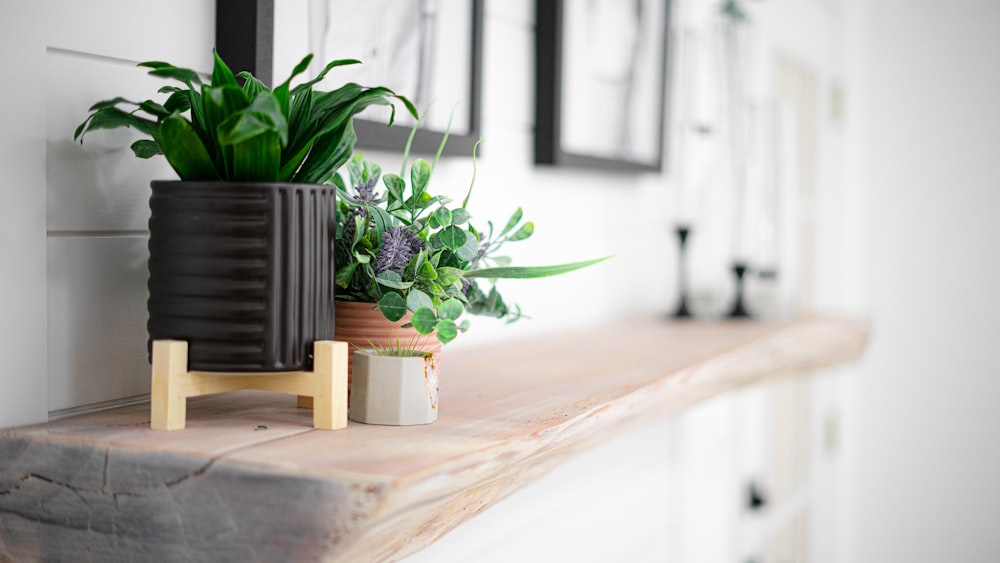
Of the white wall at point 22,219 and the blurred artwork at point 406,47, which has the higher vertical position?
the blurred artwork at point 406,47

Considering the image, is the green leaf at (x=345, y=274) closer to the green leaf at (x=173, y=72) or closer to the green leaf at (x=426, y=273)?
the green leaf at (x=426, y=273)

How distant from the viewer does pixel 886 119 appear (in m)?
3.16

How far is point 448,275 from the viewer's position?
29.9 inches

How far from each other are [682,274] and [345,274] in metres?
1.16

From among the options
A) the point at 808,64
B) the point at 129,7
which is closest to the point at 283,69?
the point at 129,7

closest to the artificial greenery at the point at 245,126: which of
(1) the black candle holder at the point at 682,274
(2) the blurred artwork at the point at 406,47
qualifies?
(2) the blurred artwork at the point at 406,47

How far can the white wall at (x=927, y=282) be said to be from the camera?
3.02 metres

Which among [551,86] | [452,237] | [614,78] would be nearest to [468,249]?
[452,237]

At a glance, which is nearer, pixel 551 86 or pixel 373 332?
pixel 373 332

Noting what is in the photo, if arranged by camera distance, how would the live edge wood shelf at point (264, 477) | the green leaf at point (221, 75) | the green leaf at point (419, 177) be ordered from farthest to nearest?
the green leaf at point (419, 177)
the green leaf at point (221, 75)
the live edge wood shelf at point (264, 477)

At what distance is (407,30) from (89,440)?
617 mm

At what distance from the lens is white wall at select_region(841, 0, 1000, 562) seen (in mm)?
3021

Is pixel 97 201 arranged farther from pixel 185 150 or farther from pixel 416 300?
pixel 416 300

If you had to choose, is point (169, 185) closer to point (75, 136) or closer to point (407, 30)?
point (75, 136)
